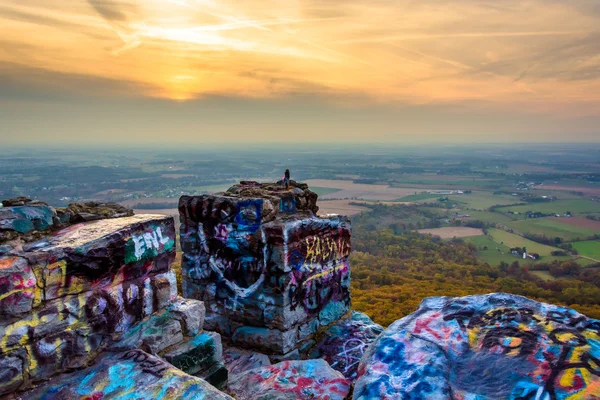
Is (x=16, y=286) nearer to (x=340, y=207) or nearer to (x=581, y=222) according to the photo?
(x=340, y=207)

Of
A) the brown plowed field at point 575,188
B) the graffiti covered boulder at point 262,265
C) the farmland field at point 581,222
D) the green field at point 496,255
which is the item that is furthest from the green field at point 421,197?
the graffiti covered boulder at point 262,265

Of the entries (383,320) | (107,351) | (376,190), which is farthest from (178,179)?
(107,351)

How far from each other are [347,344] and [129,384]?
3.37m

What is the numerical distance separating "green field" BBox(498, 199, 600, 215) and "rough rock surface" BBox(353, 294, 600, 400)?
7497cm

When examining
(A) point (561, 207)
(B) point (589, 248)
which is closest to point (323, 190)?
(A) point (561, 207)

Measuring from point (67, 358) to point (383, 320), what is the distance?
27.5 ft

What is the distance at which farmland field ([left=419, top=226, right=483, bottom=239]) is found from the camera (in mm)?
50500

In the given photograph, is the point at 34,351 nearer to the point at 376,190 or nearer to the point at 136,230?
the point at 136,230

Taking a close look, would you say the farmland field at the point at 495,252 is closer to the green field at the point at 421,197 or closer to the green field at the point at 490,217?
the green field at the point at 490,217

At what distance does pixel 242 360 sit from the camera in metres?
5.49

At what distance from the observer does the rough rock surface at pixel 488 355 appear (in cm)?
281

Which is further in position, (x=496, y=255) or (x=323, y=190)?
(x=323, y=190)

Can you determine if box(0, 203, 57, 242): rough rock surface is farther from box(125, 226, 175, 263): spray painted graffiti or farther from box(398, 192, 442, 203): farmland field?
box(398, 192, 442, 203): farmland field

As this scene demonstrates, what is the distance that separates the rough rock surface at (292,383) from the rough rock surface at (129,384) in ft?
3.19
